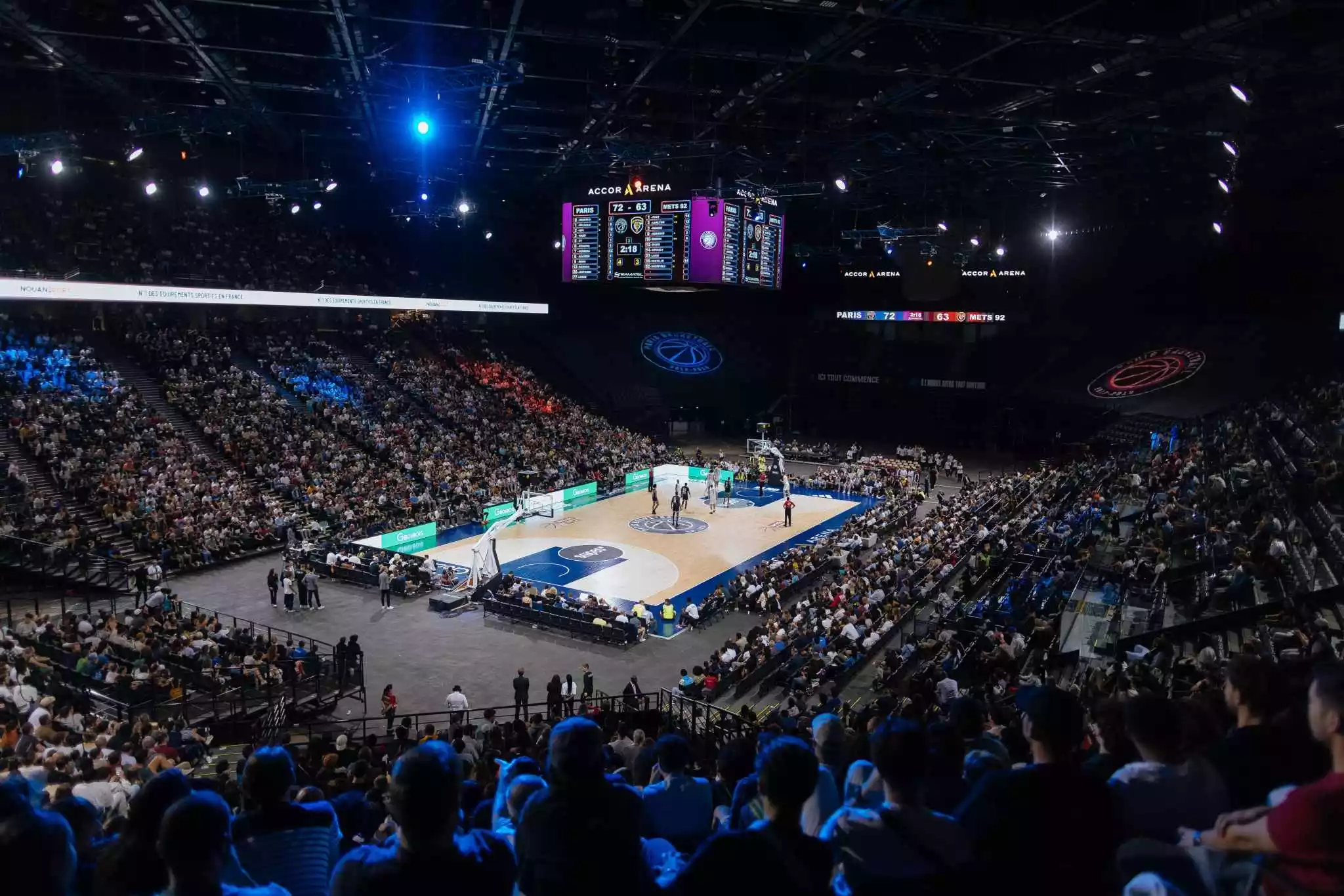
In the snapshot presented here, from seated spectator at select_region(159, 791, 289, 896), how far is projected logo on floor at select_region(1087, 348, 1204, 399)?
45.2m

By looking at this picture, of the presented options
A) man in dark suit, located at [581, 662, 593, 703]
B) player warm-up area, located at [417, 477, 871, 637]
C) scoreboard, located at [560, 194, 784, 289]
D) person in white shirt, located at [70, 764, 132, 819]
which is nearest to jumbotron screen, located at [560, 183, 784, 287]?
scoreboard, located at [560, 194, 784, 289]

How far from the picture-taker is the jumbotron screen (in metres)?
28.5

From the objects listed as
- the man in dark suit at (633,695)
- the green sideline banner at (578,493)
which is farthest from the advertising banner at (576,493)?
the man in dark suit at (633,695)

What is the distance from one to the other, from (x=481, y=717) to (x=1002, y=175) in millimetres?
32581

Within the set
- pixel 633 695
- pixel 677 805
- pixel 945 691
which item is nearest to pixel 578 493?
pixel 633 695

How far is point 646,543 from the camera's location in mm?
28172

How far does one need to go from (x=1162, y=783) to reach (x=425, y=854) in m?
2.63

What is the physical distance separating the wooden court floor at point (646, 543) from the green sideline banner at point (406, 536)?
844 millimetres

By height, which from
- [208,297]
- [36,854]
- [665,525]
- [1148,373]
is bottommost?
[665,525]

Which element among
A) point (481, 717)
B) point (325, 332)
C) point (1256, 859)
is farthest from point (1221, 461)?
point (325, 332)

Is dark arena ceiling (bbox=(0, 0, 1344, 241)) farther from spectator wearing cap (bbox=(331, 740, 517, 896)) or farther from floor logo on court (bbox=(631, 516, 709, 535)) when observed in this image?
spectator wearing cap (bbox=(331, 740, 517, 896))

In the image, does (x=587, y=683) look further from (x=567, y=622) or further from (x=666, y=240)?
(x=666, y=240)

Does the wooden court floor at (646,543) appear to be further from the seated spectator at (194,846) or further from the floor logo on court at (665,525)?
the seated spectator at (194,846)

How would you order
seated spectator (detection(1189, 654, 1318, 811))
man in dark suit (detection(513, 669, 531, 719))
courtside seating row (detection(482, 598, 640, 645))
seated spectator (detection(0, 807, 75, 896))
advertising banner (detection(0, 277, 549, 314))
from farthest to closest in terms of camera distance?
advertising banner (detection(0, 277, 549, 314)) < courtside seating row (detection(482, 598, 640, 645)) < man in dark suit (detection(513, 669, 531, 719)) < seated spectator (detection(1189, 654, 1318, 811)) < seated spectator (detection(0, 807, 75, 896))
